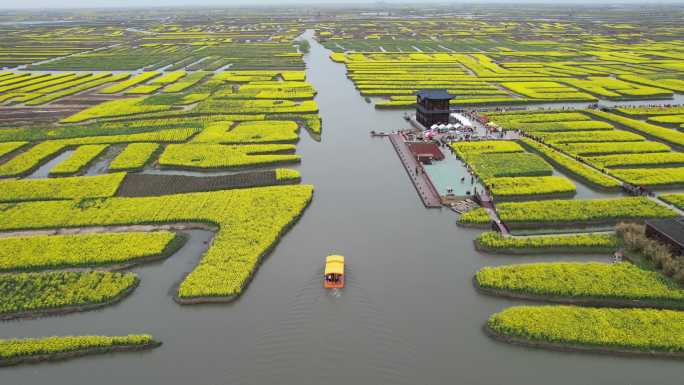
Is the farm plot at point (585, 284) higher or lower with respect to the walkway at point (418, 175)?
lower

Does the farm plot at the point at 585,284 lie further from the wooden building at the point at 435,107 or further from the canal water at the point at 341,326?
the wooden building at the point at 435,107

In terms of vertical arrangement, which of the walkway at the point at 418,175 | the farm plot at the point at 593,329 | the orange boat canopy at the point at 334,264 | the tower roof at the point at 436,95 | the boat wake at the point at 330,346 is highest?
the tower roof at the point at 436,95

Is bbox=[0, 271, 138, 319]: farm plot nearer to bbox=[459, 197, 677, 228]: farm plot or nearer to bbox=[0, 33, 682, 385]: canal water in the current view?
bbox=[0, 33, 682, 385]: canal water

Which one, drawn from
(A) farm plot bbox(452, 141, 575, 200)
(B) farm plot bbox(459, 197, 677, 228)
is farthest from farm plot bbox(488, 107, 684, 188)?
(B) farm plot bbox(459, 197, 677, 228)

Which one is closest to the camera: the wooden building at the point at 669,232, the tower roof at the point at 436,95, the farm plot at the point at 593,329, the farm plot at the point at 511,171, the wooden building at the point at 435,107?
the farm plot at the point at 593,329

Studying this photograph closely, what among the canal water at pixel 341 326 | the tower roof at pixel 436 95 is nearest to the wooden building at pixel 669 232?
the canal water at pixel 341 326

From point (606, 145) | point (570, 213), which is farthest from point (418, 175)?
point (606, 145)

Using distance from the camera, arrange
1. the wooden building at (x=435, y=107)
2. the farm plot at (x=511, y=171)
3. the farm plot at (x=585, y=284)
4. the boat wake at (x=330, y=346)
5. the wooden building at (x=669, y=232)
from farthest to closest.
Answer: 1. the wooden building at (x=435, y=107)
2. the farm plot at (x=511, y=171)
3. the wooden building at (x=669, y=232)
4. the farm plot at (x=585, y=284)
5. the boat wake at (x=330, y=346)
